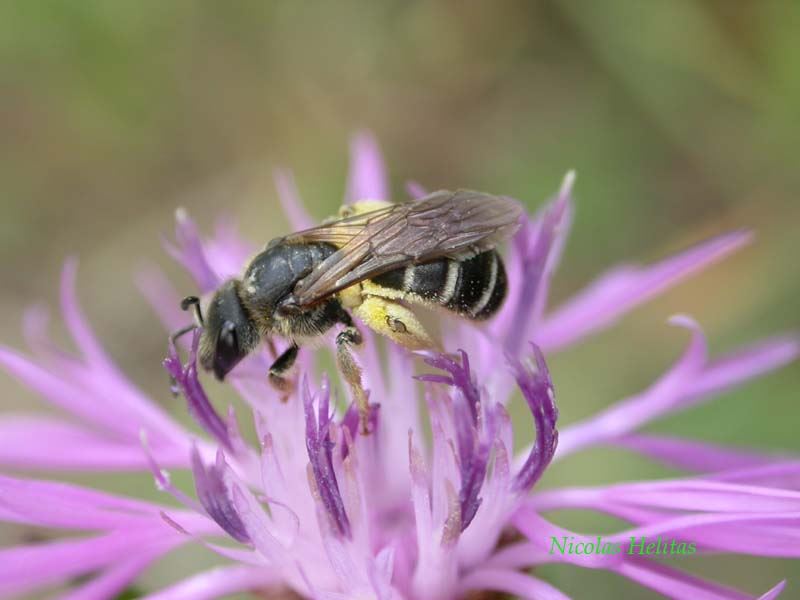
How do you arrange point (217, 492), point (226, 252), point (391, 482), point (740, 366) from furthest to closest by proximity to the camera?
point (226, 252), point (740, 366), point (391, 482), point (217, 492)

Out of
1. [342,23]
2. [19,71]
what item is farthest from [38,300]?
[342,23]

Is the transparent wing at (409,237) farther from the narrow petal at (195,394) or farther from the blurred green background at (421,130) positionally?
the blurred green background at (421,130)

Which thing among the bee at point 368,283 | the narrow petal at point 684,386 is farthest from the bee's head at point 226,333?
the narrow petal at point 684,386

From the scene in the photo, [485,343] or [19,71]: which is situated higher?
[19,71]

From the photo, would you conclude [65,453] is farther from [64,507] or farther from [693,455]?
[693,455]

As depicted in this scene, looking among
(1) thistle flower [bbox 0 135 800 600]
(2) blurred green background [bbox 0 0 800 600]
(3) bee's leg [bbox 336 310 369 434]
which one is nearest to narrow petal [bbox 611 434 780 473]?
(1) thistle flower [bbox 0 135 800 600]

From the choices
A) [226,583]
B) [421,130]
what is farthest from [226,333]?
[421,130]

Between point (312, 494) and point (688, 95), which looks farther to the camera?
point (688, 95)

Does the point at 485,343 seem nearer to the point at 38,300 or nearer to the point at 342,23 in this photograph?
the point at 342,23
